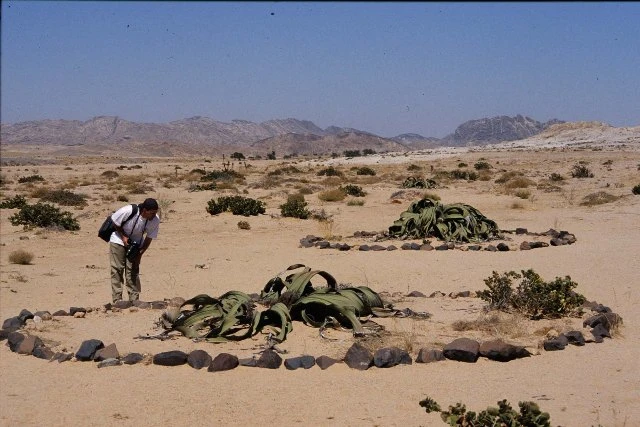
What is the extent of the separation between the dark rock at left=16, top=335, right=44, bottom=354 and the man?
187cm

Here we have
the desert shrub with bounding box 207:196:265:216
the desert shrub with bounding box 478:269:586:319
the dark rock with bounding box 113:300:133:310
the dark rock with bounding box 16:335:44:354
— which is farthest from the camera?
the desert shrub with bounding box 207:196:265:216

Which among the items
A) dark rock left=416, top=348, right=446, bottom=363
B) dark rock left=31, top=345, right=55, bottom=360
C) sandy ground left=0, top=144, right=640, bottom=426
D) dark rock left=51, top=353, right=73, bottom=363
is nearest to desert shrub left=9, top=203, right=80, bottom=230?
sandy ground left=0, top=144, right=640, bottom=426

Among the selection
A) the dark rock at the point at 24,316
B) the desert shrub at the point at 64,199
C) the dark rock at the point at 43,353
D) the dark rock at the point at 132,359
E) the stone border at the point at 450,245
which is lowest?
the dark rock at the point at 43,353

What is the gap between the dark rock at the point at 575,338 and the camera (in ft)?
19.6

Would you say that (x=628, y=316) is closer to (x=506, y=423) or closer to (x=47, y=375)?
(x=506, y=423)

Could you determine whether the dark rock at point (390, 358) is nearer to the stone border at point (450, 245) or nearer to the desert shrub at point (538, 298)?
the desert shrub at point (538, 298)

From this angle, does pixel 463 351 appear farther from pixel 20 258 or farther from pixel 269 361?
pixel 20 258

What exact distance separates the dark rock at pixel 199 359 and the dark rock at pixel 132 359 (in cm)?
49

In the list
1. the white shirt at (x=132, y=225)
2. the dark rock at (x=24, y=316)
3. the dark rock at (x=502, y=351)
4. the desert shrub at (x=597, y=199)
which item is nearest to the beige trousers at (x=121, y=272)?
the white shirt at (x=132, y=225)

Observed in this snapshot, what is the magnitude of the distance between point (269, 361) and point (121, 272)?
343 cm

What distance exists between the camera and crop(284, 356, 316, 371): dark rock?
5594 millimetres

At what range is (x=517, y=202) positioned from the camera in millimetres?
20547

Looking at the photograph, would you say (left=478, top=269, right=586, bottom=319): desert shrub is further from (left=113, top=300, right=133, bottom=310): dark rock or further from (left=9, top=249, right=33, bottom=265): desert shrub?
(left=9, top=249, right=33, bottom=265): desert shrub

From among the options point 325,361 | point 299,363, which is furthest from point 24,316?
point 325,361
